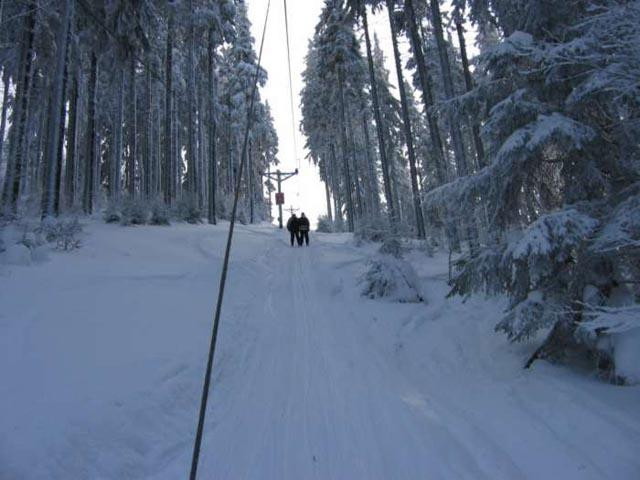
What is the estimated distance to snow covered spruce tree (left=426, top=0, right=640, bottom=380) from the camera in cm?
393

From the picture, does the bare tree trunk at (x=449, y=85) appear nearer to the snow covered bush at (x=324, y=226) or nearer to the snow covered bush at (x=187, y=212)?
the snow covered bush at (x=187, y=212)

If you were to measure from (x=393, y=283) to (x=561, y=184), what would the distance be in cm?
387

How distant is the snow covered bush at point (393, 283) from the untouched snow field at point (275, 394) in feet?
3.26

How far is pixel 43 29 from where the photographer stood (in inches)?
596

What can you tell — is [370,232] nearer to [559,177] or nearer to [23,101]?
[559,177]

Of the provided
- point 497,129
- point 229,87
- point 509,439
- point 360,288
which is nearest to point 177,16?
point 229,87

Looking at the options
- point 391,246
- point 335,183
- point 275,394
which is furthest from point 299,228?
point 335,183

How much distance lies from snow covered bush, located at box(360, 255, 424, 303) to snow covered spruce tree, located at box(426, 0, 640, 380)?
2.86 metres

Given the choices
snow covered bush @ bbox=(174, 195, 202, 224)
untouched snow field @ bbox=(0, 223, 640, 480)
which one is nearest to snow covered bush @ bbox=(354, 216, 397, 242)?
snow covered bush @ bbox=(174, 195, 202, 224)

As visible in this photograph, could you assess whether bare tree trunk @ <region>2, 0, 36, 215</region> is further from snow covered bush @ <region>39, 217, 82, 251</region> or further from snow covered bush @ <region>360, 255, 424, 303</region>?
snow covered bush @ <region>360, 255, 424, 303</region>

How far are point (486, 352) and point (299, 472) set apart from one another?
3335mm

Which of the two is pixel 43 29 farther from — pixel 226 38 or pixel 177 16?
pixel 226 38

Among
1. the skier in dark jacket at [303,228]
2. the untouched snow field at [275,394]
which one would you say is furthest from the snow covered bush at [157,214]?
the untouched snow field at [275,394]

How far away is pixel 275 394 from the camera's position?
435 cm
